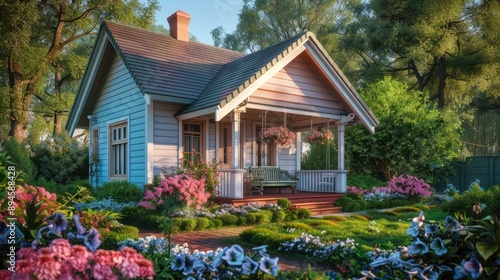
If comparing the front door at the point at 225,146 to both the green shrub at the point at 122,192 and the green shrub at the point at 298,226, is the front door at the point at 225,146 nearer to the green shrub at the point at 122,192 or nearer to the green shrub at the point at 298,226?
the green shrub at the point at 122,192

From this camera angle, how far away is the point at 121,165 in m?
12.7

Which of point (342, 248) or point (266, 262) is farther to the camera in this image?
point (342, 248)

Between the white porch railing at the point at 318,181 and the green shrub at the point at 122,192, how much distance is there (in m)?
5.64

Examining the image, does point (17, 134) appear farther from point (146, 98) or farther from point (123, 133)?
point (146, 98)

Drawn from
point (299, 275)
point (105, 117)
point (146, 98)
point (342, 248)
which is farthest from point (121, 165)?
point (299, 275)

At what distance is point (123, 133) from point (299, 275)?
10434 mm

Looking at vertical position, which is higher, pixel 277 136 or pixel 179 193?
pixel 277 136

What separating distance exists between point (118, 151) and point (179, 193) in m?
5.00

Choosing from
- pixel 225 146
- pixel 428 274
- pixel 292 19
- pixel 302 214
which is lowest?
pixel 302 214

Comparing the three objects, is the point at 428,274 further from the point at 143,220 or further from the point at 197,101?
the point at 197,101

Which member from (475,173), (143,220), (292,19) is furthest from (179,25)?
(292,19)

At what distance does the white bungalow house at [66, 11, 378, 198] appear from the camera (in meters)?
10.7

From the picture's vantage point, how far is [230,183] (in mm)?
10367

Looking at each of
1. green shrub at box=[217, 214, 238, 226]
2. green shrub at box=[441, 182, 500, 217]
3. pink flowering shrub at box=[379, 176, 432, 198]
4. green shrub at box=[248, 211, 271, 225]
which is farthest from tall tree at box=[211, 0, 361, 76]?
green shrub at box=[217, 214, 238, 226]
